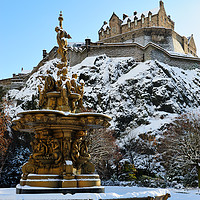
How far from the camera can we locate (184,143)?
979 inches

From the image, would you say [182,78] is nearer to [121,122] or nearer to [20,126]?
[121,122]

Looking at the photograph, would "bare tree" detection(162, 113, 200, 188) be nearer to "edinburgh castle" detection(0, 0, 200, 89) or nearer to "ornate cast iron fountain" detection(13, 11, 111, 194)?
"ornate cast iron fountain" detection(13, 11, 111, 194)

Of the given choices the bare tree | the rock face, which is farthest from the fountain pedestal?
the rock face

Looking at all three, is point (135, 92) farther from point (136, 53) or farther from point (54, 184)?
point (54, 184)

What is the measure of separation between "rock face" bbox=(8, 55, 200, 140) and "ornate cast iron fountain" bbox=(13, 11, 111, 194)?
90.5ft

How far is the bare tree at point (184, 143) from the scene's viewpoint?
2329 cm

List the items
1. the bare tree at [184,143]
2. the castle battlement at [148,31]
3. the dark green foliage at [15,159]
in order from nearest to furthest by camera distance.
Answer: the bare tree at [184,143] → the dark green foliage at [15,159] → the castle battlement at [148,31]

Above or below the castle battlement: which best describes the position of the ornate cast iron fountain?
below

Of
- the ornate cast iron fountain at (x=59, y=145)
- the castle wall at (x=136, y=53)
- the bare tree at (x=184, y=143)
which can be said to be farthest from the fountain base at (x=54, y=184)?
the castle wall at (x=136, y=53)

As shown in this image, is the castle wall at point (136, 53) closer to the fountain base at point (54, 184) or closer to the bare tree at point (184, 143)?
the bare tree at point (184, 143)

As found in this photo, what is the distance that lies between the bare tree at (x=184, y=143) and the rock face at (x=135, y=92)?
5.87 m

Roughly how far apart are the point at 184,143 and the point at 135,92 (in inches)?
721

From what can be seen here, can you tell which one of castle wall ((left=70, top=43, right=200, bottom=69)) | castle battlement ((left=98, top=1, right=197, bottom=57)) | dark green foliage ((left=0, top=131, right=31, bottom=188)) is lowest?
dark green foliage ((left=0, top=131, right=31, bottom=188))

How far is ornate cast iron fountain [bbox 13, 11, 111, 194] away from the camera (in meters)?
6.79
